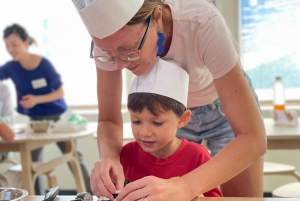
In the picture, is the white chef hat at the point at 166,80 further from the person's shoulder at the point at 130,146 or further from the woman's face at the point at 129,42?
the person's shoulder at the point at 130,146

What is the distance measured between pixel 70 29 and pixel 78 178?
154cm

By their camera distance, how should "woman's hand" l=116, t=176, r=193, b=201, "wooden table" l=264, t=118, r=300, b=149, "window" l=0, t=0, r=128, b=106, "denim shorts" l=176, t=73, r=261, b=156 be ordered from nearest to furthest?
1. "woman's hand" l=116, t=176, r=193, b=201
2. "denim shorts" l=176, t=73, r=261, b=156
3. "wooden table" l=264, t=118, r=300, b=149
4. "window" l=0, t=0, r=128, b=106

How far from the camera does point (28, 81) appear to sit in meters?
3.71

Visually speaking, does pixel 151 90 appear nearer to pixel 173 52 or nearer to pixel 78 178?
pixel 173 52

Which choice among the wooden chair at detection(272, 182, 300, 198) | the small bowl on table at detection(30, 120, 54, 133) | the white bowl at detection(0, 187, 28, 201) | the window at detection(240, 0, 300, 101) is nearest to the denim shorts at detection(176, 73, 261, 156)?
the white bowl at detection(0, 187, 28, 201)

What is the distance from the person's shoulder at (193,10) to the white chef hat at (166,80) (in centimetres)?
14

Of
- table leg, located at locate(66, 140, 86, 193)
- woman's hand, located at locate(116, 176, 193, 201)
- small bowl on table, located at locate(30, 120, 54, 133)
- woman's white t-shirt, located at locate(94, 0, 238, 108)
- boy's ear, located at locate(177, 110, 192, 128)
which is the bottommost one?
table leg, located at locate(66, 140, 86, 193)

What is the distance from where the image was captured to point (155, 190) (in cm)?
103

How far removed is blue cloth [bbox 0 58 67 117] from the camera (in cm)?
367

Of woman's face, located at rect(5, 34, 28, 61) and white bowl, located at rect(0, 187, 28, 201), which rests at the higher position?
woman's face, located at rect(5, 34, 28, 61)

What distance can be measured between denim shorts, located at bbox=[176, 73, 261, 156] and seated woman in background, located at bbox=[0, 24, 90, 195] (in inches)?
87.4

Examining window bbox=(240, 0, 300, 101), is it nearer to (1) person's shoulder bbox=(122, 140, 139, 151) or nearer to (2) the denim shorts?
(2) the denim shorts

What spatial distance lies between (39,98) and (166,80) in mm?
2453

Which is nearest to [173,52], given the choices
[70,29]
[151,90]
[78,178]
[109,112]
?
[151,90]
